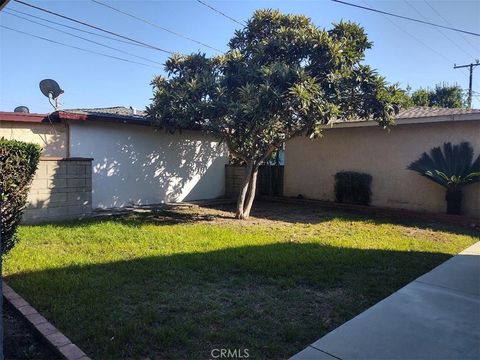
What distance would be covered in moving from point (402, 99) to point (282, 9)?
12.1 feet

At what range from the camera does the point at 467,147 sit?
9.77 meters

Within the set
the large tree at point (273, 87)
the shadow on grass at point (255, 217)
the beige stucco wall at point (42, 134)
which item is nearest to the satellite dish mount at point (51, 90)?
the beige stucco wall at point (42, 134)

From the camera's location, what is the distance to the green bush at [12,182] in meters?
4.40

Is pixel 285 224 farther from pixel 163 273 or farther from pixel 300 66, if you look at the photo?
pixel 163 273

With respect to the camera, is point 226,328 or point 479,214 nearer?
point 226,328

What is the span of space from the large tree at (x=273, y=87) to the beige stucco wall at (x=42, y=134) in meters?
2.49

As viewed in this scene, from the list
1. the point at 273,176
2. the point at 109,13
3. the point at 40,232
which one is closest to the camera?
the point at 40,232

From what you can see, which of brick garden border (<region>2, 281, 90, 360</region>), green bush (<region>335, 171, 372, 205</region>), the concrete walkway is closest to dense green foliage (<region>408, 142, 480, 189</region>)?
green bush (<region>335, 171, 372, 205</region>)

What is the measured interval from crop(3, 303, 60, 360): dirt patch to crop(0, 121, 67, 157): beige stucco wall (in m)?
6.71

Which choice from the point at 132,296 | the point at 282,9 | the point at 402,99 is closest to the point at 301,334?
the point at 132,296

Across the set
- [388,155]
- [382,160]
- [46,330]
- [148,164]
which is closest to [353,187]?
[382,160]

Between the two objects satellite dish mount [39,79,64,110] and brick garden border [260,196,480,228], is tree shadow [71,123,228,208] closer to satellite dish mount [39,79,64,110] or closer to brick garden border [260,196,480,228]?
satellite dish mount [39,79,64,110]

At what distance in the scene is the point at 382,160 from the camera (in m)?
11.5
